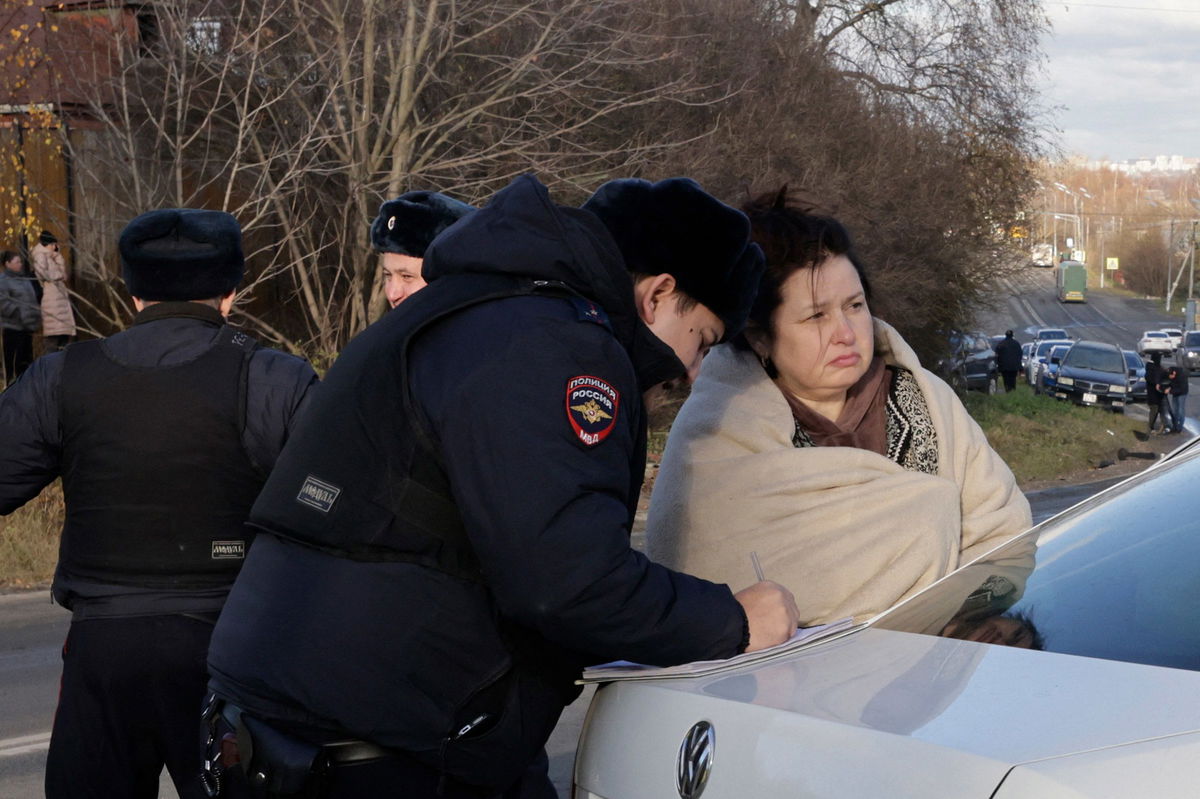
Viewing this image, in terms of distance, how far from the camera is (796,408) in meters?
3.13

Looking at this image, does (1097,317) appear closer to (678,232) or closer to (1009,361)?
(1009,361)

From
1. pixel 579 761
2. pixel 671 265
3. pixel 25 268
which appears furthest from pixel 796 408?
pixel 25 268

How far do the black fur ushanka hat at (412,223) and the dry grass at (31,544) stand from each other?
586cm

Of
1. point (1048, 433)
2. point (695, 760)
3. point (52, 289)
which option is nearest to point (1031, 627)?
point (695, 760)

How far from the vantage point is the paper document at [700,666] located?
2.11 meters

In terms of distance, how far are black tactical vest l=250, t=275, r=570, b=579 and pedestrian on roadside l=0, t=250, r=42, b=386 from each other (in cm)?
1206

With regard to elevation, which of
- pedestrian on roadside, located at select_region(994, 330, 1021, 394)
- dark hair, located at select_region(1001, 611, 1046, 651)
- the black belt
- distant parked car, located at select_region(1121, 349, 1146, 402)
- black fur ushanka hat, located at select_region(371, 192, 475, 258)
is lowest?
distant parked car, located at select_region(1121, 349, 1146, 402)

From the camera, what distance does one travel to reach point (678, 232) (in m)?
2.27

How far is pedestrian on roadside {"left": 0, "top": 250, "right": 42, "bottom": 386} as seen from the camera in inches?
519

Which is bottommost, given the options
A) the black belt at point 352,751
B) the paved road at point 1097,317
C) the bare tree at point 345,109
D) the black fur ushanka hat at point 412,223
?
the paved road at point 1097,317

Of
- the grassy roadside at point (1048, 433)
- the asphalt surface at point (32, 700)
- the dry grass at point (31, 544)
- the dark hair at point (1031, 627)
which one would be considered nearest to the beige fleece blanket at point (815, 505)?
the dark hair at point (1031, 627)

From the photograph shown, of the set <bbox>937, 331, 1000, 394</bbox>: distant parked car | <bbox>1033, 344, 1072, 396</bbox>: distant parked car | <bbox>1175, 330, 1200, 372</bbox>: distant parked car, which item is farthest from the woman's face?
<bbox>1175, 330, 1200, 372</bbox>: distant parked car

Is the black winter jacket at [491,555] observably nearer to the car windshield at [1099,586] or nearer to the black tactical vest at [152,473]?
the car windshield at [1099,586]

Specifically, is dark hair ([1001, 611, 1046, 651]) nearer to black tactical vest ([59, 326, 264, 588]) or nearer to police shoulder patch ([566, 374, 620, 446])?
police shoulder patch ([566, 374, 620, 446])
